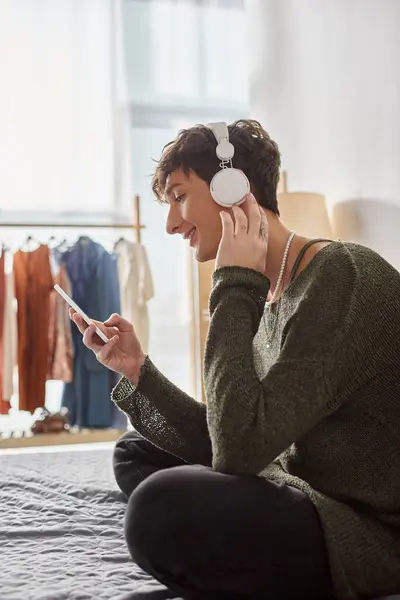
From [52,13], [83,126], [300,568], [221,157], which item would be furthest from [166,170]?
[52,13]

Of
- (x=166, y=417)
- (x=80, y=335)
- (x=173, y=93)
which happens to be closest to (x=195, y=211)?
(x=166, y=417)

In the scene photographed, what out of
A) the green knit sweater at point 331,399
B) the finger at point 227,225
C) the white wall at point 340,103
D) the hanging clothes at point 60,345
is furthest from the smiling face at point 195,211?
the hanging clothes at point 60,345

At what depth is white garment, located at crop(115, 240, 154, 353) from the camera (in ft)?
10.6

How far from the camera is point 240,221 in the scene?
113 cm

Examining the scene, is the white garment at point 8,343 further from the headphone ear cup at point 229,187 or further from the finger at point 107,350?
the headphone ear cup at point 229,187

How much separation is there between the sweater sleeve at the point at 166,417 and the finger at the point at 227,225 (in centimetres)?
36

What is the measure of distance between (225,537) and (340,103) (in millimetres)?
1843

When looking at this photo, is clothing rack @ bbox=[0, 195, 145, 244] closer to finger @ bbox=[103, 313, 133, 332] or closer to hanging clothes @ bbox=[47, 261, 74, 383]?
hanging clothes @ bbox=[47, 261, 74, 383]

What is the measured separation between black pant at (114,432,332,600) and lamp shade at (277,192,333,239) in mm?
1615

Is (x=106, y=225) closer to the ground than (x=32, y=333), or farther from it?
farther from it

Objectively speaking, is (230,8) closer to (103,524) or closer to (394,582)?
(103,524)

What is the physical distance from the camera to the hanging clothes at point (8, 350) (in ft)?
9.99

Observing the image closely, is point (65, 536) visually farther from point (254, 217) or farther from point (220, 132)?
point (220, 132)

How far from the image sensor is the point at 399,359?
101cm
